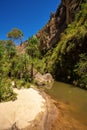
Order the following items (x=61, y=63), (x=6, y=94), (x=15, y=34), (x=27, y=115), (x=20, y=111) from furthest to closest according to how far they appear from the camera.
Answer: (x=15, y=34) → (x=61, y=63) → (x=6, y=94) → (x=20, y=111) → (x=27, y=115)

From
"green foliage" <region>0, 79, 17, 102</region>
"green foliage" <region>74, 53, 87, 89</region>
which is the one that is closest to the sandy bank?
"green foliage" <region>0, 79, 17, 102</region>

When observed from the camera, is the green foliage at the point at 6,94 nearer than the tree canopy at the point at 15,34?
Yes

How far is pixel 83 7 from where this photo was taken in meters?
49.4

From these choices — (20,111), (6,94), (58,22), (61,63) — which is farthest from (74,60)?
(58,22)

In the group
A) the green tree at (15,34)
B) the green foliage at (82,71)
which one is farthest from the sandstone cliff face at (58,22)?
the green foliage at (82,71)

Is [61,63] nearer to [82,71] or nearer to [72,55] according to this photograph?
[72,55]

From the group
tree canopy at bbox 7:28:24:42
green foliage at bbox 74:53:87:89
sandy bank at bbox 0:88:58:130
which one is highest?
tree canopy at bbox 7:28:24:42

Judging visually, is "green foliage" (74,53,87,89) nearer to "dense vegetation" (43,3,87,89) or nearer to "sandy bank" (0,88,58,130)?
"dense vegetation" (43,3,87,89)

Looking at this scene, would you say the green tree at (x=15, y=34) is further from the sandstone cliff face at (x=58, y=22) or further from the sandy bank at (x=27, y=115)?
the sandy bank at (x=27, y=115)

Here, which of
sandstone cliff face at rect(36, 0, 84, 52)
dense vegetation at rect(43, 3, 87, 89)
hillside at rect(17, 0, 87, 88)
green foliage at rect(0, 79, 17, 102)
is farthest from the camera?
sandstone cliff face at rect(36, 0, 84, 52)

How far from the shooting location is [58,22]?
72438mm

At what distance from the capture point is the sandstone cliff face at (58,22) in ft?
206

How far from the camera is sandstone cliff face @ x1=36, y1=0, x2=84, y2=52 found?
6281 cm

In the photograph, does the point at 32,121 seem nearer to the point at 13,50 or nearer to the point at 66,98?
the point at 66,98
